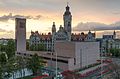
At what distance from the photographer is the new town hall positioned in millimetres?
102938

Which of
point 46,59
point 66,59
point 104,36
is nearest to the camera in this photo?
point 66,59

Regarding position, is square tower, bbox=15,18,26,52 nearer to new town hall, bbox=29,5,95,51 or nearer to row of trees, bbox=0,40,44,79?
row of trees, bbox=0,40,44,79

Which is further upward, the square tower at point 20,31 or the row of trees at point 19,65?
the square tower at point 20,31

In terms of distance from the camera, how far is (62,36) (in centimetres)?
10294

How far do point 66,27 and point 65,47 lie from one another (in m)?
38.2

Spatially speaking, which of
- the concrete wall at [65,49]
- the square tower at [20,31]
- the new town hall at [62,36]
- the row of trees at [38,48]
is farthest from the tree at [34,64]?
the new town hall at [62,36]

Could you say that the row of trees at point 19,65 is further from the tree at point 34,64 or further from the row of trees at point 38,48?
the row of trees at point 38,48

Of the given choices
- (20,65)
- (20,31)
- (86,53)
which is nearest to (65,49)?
(86,53)

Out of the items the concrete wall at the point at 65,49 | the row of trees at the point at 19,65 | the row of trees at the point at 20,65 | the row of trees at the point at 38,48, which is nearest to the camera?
the row of trees at the point at 19,65

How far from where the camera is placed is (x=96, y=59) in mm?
81125

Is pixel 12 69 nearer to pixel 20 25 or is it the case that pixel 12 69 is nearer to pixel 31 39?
pixel 20 25

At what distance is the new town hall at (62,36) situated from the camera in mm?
102938

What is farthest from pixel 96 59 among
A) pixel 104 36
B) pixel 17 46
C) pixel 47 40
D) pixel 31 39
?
pixel 104 36

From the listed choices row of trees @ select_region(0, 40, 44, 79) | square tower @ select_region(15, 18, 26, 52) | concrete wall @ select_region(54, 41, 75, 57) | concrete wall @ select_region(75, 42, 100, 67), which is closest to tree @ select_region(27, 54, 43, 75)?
row of trees @ select_region(0, 40, 44, 79)
